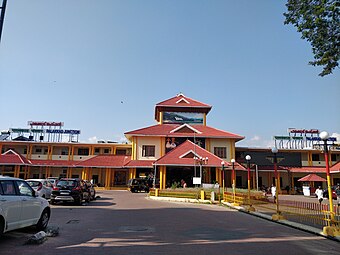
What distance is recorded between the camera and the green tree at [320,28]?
10.6m

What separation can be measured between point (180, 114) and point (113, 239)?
3618 cm

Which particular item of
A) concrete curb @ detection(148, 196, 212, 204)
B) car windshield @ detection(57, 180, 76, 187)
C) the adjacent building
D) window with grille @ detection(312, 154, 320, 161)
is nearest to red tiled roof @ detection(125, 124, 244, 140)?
the adjacent building

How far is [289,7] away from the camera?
38.1 ft

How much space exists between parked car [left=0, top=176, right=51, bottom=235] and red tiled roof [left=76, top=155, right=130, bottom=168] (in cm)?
3175

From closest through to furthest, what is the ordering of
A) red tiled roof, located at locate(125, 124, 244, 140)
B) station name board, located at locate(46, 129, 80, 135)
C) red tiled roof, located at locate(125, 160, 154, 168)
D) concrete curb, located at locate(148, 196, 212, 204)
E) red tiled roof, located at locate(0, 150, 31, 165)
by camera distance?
concrete curb, located at locate(148, 196, 212, 204) < red tiled roof, located at locate(125, 160, 154, 168) < red tiled roof, located at locate(125, 124, 244, 140) < red tiled roof, located at locate(0, 150, 31, 165) < station name board, located at locate(46, 129, 80, 135)

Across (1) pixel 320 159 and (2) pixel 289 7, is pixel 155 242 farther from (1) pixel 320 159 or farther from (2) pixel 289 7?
(1) pixel 320 159

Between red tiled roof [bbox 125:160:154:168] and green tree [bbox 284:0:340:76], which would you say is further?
red tiled roof [bbox 125:160:154:168]

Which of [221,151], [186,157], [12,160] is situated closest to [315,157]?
[221,151]

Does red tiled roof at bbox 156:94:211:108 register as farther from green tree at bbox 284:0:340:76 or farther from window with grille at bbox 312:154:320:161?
green tree at bbox 284:0:340:76

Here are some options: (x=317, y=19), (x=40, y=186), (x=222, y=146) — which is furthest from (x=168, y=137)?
(x=317, y=19)

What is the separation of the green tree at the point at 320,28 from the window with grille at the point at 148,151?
30.2 m

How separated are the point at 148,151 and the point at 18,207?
108ft

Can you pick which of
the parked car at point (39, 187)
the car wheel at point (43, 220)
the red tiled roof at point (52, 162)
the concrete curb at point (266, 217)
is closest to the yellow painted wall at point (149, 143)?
the red tiled roof at point (52, 162)

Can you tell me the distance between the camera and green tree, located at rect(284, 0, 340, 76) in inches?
416
